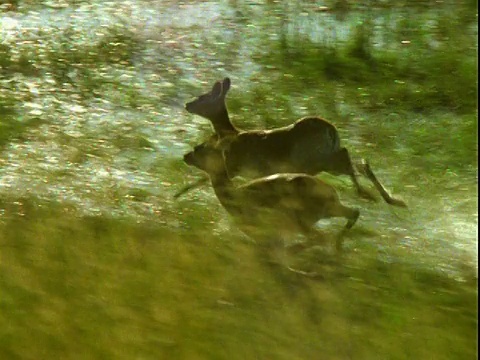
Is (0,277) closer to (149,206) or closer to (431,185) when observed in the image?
(149,206)

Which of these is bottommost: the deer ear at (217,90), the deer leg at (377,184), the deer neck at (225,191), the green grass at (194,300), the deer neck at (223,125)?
the green grass at (194,300)

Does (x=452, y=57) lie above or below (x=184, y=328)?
above

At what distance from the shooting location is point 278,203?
48 centimetres

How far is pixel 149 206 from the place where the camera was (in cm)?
55

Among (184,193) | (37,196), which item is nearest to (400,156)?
(184,193)

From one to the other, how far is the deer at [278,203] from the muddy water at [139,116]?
0.01 metres

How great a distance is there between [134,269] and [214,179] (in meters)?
0.07

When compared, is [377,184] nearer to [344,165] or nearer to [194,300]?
[344,165]

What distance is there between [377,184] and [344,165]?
2 centimetres

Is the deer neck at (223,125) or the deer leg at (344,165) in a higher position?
the deer neck at (223,125)

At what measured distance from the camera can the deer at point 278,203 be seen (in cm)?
48

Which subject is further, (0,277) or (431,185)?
(0,277)

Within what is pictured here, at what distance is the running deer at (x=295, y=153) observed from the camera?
0.49m

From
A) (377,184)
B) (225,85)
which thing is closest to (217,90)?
(225,85)
